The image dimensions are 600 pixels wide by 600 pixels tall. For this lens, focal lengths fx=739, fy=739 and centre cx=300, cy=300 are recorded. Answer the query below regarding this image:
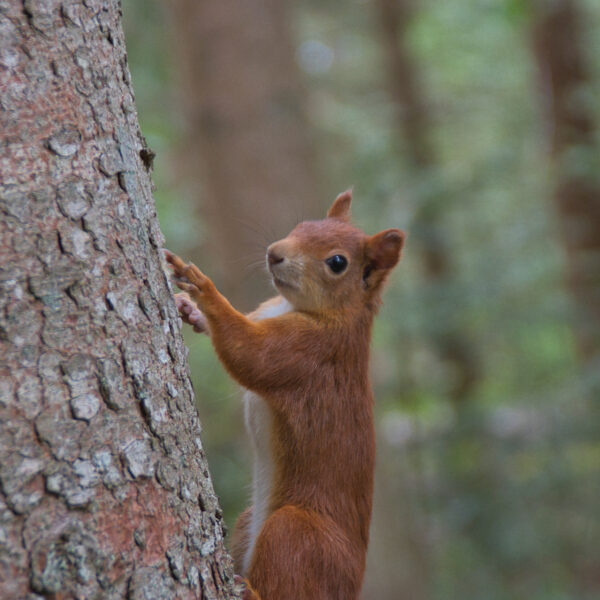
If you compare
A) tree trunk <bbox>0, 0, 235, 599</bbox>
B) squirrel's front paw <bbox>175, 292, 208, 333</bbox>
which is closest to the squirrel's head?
squirrel's front paw <bbox>175, 292, 208, 333</bbox>

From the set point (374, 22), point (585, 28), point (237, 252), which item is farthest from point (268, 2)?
point (374, 22)

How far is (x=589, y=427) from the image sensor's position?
5473mm

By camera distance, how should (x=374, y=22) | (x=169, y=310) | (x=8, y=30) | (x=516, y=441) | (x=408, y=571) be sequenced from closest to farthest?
1. (x=8, y=30)
2. (x=169, y=310)
3. (x=408, y=571)
4. (x=516, y=441)
5. (x=374, y=22)

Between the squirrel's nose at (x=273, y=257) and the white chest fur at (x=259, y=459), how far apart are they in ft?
1.46

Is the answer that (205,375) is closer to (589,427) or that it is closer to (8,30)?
(589,427)

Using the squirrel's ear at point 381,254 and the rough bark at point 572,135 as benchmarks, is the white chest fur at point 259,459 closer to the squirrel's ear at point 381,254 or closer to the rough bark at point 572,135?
the squirrel's ear at point 381,254

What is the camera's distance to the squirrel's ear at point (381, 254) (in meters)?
2.56

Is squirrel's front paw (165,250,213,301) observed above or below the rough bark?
below

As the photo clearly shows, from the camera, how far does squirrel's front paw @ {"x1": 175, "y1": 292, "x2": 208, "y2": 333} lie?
93.3 inches

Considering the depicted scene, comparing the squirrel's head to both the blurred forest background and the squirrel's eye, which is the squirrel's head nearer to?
the squirrel's eye

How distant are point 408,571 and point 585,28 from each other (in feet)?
17.2

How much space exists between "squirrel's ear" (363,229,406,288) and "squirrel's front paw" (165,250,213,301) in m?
0.67

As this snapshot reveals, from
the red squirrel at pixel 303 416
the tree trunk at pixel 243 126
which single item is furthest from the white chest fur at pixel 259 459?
the tree trunk at pixel 243 126

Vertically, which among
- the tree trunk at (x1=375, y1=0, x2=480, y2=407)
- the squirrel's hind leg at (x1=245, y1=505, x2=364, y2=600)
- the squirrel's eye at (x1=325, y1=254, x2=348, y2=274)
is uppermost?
the tree trunk at (x1=375, y1=0, x2=480, y2=407)
